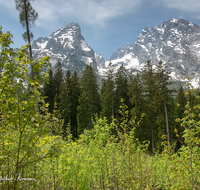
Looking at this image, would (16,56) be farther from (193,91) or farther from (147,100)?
(147,100)

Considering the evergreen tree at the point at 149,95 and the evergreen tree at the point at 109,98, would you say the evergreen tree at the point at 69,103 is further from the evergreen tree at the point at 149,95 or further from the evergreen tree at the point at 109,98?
the evergreen tree at the point at 149,95

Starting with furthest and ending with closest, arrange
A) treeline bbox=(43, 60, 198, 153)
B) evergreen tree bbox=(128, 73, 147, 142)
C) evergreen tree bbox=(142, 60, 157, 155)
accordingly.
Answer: evergreen tree bbox=(142, 60, 157, 155) < evergreen tree bbox=(128, 73, 147, 142) < treeline bbox=(43, 60, 198, 153)

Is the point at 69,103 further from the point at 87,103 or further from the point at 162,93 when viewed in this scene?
the point at 162,93

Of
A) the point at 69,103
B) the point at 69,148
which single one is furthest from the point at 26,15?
the point at 69,103

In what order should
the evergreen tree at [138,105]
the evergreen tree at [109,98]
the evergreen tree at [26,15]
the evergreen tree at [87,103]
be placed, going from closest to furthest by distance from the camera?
1. the evergreen tree at [26,15]
2. the evergreen tree at [138,105]
3. the evergreen tree at [109,98]
4. the evergreen tree at [87,103]

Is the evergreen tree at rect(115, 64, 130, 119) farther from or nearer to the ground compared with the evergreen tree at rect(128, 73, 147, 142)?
farther from the ground

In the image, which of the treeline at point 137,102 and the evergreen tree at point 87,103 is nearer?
the treeline at point 137,102

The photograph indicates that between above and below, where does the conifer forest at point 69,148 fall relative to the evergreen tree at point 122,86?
below

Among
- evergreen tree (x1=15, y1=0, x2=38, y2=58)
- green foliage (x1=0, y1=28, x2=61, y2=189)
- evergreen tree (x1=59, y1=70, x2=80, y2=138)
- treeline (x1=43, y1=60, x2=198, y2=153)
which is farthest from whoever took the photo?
evergreen tree (x1=59, y1=70, x2=80, y2=138)

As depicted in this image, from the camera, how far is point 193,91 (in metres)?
2.51

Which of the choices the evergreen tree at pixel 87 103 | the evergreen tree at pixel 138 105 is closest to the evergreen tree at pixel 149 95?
the evergreen tree at pixel 138 105

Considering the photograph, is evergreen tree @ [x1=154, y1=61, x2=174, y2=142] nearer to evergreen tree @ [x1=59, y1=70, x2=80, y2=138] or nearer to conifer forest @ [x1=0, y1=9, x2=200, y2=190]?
conifer forest @ [x1=0, y1=9, x2=200, y2=190]

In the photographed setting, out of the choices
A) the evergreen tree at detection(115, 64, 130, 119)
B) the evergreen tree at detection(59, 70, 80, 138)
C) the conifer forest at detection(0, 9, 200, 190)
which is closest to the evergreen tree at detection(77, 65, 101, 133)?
the evergreen tree at detection(59, 70, 80, 138)

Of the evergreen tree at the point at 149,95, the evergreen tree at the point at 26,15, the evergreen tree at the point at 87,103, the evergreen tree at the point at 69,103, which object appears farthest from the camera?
the evergreen tree at the point at 69,103
